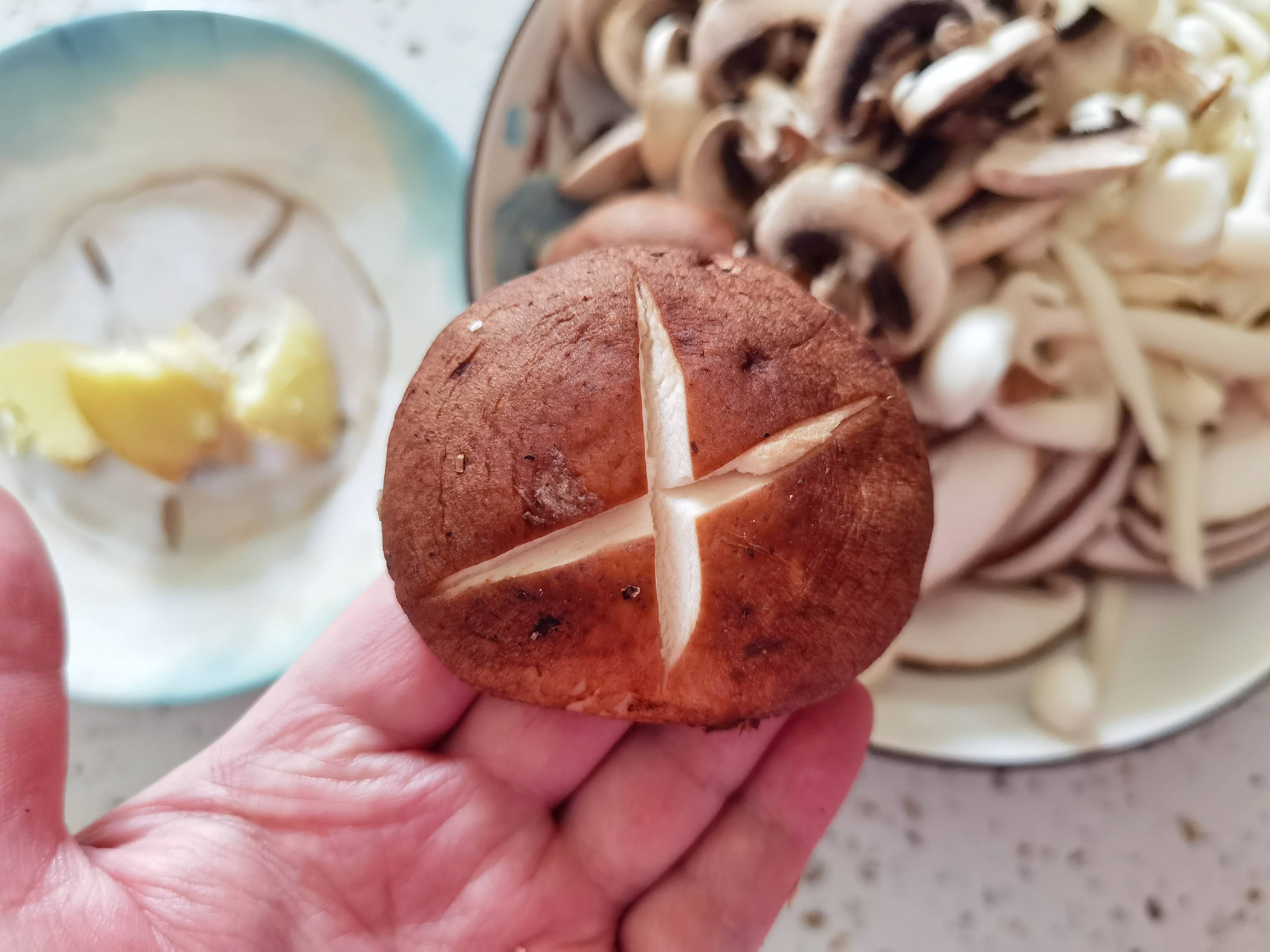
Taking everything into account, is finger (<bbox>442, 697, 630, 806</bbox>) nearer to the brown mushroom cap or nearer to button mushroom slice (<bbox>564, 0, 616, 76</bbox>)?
the brown mushroom cap

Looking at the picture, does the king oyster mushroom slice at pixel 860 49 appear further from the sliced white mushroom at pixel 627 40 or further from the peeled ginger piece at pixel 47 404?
the peeled ginger piece at pixel 47 404

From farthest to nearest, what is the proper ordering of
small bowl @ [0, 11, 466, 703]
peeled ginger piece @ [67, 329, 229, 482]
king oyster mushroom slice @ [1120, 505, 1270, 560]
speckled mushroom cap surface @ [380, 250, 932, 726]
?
small bowl @ [0, 11, 466, 703] → peeled ginger piece @ [67, 329, 229, 482] → king oyster mushroom slice @ [1120, 505, 1270, 560] → speckled mushroom cap surface @ [380, 250, 932, 726]

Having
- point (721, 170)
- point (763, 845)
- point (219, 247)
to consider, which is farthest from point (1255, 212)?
point (219, 247)

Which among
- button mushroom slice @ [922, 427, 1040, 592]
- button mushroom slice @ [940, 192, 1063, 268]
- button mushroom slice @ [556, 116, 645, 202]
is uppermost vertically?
button mushroom slice @ [556, 116, 645, 202]

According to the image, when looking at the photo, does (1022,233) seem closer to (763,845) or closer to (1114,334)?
(1114,334)

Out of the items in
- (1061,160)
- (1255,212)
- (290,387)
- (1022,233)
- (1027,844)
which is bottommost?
(1027,844)

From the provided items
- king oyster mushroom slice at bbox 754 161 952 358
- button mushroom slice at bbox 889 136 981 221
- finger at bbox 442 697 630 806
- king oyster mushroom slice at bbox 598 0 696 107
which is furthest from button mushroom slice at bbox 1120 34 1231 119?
finger at bbox 442 697 630 806

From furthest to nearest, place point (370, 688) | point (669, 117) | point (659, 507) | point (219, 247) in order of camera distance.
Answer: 1. point (219, 247)
2. point (669, 117)
3. point (370, 688)
4. point (659, 507)
